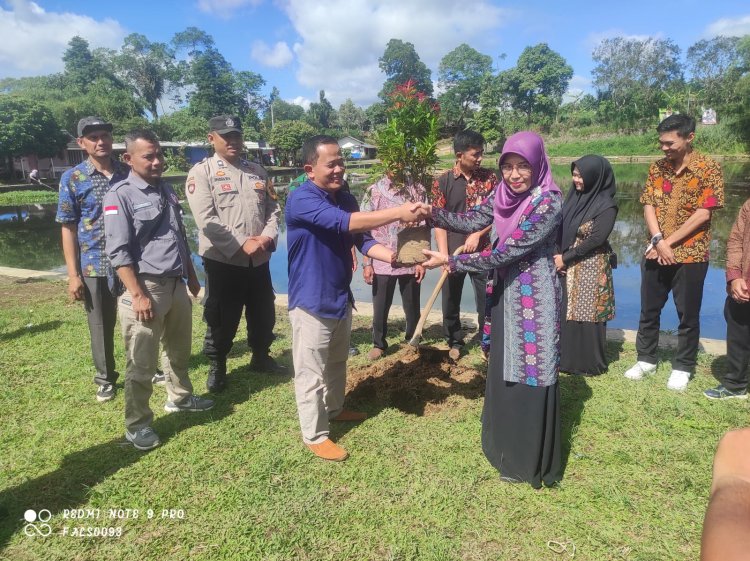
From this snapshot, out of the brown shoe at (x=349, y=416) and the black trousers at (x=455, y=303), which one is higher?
the black trousers at (x=455, y=303)

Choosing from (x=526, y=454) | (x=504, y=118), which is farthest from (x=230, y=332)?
(x=504, y=118)

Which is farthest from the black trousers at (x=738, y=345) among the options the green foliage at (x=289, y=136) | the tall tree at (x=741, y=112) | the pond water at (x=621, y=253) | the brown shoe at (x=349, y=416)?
the green foliage at (x=289, y=136)

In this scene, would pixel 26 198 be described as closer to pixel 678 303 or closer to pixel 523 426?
pixel 523 426

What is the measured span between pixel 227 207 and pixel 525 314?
2.51m

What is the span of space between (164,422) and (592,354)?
11.7ft

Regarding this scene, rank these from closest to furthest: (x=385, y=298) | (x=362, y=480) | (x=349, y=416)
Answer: (x=362, y=480) < (x=349, y=416) < (x=385, y=298)

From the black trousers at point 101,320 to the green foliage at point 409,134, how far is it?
2.48 metres

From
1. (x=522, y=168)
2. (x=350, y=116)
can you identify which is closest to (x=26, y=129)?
(x=522, y=168)

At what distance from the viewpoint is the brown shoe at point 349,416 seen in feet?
11.4

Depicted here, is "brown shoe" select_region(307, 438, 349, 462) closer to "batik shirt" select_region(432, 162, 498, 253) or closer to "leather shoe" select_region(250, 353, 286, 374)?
"leather shoe" select_region(250, 353, 286, 374)

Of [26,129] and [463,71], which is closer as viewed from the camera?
[26,129]

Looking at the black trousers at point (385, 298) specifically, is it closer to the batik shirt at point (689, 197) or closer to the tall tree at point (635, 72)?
→ the batik shirt at point (689, 197)

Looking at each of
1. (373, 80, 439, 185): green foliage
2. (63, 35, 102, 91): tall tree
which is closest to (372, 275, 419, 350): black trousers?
(373, 80, 439, 185): green foliage

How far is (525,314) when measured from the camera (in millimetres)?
2631
